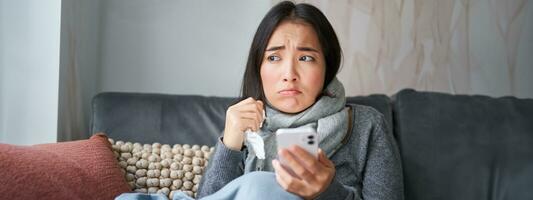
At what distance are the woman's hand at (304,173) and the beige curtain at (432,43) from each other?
35.1 inches

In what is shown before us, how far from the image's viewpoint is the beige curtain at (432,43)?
72.5 inches

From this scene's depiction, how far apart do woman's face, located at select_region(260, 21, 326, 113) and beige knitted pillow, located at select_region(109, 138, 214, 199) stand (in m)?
0.30

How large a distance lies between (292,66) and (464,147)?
573mm

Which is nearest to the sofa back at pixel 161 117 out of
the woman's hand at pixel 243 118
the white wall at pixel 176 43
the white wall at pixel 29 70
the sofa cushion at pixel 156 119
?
the sofa cushion at pixel 156 119

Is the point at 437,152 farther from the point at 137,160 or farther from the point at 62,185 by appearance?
the point at 62,185

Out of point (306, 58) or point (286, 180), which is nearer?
point (286, 180)

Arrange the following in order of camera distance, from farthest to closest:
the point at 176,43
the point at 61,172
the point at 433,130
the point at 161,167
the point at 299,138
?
the point at 176,43
the point at 433,130
the point at 161,167
the point at 61,172
the point at 299,138

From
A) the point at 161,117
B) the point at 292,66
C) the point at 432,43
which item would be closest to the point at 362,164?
the point at 292,66

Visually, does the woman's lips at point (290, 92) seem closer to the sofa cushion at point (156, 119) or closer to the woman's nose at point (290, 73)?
the woman's nose at point (290, 73)

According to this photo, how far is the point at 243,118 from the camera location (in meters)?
1.18

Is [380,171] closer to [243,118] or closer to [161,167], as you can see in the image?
[243,118]

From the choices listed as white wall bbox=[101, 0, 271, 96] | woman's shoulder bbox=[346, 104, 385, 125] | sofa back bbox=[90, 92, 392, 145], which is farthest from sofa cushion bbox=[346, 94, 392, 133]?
white wall bbox=[101, 0, 271, 96]

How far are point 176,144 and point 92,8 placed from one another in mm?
550

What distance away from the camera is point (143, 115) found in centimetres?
157
